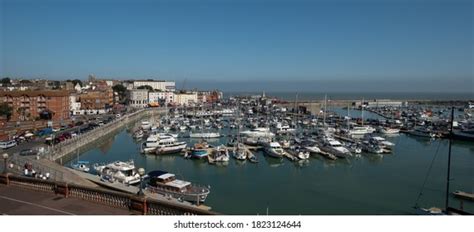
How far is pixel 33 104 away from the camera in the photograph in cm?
2541

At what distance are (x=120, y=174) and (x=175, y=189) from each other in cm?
223

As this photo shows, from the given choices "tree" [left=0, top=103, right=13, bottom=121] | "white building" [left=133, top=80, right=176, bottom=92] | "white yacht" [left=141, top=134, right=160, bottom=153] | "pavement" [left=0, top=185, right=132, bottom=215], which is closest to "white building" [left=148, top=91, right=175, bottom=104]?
"white building" [left=133, top=80, right=176, bottom=92]

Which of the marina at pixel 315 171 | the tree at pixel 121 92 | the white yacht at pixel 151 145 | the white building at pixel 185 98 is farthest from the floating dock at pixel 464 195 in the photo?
the tree at pixel 121 92

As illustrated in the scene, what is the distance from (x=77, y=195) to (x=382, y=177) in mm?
10590

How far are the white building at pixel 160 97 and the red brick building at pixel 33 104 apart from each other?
1954 cm

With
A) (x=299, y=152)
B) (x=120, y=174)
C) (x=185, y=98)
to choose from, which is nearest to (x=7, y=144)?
(x=120, y=174)

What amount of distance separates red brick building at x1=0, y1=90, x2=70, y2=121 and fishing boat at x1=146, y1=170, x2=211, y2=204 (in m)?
17.2

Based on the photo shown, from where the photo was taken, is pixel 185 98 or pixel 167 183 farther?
pixel 185 98

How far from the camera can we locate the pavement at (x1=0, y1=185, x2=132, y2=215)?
4.08 m

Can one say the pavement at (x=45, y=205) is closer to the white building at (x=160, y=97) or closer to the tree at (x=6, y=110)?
the tree at (x=6, y=110)

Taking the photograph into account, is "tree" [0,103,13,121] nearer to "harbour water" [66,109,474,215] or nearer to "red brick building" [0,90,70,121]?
"red brick building" [0,90,70,121]

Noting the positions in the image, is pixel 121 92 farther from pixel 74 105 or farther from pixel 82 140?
pixel 82 140
